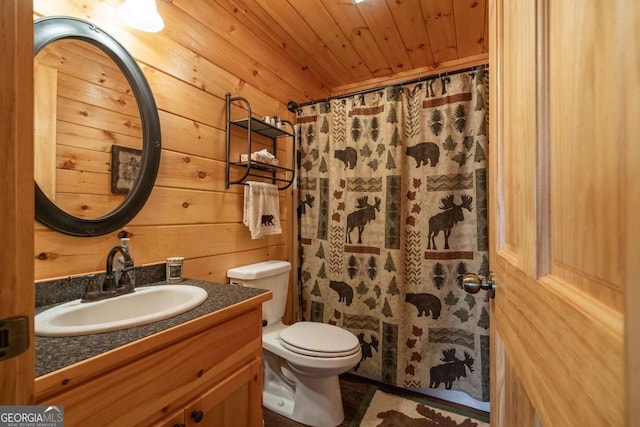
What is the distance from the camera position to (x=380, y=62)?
2193 mm

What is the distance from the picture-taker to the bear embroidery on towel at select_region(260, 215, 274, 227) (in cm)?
169

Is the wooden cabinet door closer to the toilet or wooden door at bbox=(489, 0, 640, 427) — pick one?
the toilet

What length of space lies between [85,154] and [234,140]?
2.49 feet

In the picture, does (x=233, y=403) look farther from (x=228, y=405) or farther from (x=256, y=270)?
(x=256, y=270)

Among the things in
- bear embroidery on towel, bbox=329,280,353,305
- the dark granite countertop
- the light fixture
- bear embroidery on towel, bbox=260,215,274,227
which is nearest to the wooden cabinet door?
the dark granite countertop

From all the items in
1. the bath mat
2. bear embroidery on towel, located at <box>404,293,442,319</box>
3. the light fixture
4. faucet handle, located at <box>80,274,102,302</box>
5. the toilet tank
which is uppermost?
the light fixture

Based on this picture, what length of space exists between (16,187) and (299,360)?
51.1 inches

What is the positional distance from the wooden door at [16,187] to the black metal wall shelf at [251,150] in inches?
45.4

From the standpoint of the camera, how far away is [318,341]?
1.43 m

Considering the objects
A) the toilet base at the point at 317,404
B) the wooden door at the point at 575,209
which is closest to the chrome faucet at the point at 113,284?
the toilet base at the point at 317,404

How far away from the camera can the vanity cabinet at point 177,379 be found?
0.57m

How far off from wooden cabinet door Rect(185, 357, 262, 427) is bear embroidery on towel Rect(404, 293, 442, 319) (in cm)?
109

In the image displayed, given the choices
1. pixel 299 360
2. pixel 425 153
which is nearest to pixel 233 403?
pixel 299 360

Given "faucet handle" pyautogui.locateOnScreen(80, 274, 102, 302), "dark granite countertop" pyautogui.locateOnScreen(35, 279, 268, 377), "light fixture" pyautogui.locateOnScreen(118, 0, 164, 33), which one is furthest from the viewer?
"light fixture" pyautogui.locateOnScreen(118, 0, 164, 33)
